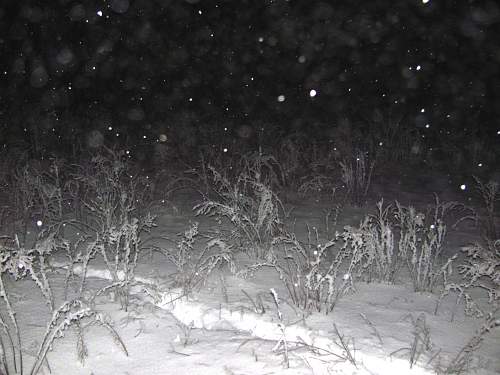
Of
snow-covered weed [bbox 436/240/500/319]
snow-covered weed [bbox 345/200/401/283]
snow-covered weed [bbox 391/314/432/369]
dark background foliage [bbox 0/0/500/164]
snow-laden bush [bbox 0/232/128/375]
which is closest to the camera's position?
snow-laden bush [bbox 0/232/128/375]

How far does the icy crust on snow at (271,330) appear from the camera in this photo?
2.13 meters

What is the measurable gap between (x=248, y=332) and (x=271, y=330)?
132mm

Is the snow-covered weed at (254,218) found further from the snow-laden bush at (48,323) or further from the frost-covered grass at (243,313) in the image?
the snow-laden bush at (48,323)

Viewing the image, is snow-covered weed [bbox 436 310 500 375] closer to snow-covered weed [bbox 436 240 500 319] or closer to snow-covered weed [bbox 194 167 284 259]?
snow-covered weed [bbox 436 240 500 319]

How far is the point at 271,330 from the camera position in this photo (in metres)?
2.51

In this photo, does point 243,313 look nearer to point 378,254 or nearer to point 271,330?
point 271,330

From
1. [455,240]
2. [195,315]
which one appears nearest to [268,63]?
[455,240]

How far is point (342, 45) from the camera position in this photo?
46.2ft

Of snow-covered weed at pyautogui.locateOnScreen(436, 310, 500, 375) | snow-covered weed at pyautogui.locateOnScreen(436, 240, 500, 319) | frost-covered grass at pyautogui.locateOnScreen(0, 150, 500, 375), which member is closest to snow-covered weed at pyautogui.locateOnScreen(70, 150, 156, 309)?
frost-covered grass at pyautogui.locateOnScreen(0, 150, 500, 375)

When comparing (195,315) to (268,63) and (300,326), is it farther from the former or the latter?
(268,63)

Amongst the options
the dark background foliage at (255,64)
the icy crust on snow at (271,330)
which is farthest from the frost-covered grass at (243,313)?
the dark background foliage at (255,64)

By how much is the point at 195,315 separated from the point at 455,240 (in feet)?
8.57

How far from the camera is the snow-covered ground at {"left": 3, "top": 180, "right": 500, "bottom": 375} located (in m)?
2.15

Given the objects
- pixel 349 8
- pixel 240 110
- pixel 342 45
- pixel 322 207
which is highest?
pixel 349 8
